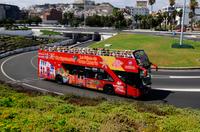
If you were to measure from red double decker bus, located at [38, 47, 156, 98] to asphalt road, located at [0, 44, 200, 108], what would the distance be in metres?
0.75

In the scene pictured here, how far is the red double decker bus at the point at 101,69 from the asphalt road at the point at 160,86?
0.75m

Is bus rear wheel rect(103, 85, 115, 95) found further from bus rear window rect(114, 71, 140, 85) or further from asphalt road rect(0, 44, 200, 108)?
bus rear window rect(114, 71, 140, 85)

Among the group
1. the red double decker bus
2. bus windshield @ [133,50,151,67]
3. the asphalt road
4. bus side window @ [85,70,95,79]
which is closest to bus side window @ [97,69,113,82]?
the red double decker bus

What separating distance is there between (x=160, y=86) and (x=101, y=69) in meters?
6.86

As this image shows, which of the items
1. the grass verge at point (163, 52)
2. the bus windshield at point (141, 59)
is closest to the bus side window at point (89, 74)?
the bus windshield at point (141, 59)

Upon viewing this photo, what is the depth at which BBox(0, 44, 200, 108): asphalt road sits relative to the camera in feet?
84.6

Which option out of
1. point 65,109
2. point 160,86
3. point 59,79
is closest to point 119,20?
point 160,86

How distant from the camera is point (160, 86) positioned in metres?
30.4

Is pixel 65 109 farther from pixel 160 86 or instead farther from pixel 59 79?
pixel 160 86

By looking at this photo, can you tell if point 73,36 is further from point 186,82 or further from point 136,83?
point 136,83

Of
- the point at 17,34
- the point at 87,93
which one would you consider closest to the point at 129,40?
the point at 87,93

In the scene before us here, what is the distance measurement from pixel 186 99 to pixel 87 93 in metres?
7.95

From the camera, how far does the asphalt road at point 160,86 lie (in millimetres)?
25781

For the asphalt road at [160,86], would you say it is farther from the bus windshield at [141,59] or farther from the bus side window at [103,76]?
the bus windshield at [141,59]
